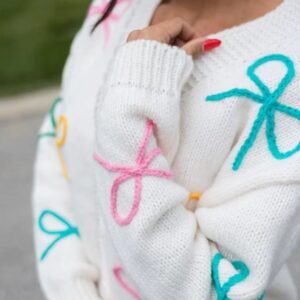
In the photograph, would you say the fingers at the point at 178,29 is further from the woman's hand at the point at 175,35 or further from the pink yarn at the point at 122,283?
the pink yarn at the point at 122,283

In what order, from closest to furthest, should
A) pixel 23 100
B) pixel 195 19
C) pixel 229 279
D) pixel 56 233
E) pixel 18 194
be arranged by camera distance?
pixel 229 279 → pixel 195 19 → pixel 56 233 → pixel 18 194 → pixel 23 100

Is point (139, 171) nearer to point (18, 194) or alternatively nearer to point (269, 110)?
point (269, 110)

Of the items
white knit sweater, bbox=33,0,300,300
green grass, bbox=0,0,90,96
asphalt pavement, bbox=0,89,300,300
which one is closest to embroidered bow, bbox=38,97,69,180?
white knit sweater, bbox=33,0,300,300

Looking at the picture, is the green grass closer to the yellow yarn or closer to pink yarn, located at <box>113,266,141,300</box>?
the yellow yarn

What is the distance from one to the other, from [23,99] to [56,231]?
1267mm

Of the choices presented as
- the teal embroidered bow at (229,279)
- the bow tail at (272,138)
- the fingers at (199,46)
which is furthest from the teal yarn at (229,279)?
the fingers at (199,46)

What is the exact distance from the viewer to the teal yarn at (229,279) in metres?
0.60

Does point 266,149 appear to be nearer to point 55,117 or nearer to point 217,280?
point 217,280

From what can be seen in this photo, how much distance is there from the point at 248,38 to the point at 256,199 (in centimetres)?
18

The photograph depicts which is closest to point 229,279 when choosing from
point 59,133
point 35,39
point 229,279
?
point 229,279

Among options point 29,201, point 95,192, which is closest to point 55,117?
point 95,192

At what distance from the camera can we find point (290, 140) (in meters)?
0.61

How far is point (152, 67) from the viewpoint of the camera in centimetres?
63

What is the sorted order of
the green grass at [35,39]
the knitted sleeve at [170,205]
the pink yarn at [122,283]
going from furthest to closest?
1. the green grass at [35,39]
2. the pink yarn at [122,283]
3. the knitted sleeve at [170,205]
